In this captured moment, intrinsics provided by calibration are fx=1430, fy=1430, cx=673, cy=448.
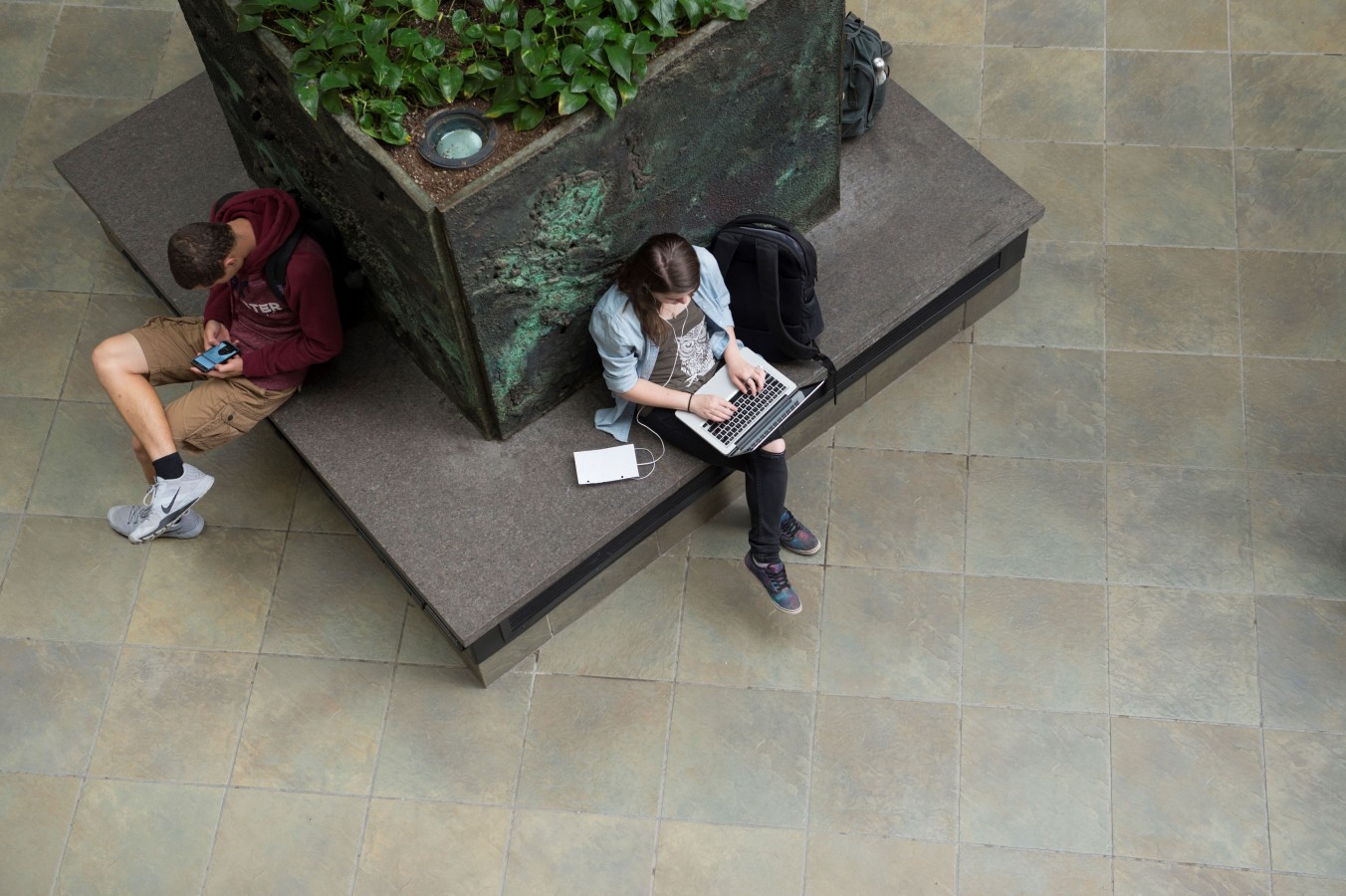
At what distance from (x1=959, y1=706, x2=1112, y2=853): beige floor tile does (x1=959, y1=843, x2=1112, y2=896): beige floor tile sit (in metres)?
0.03

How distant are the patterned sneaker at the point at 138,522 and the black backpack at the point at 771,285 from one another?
2.03 meters

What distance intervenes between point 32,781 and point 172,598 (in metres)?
0.74

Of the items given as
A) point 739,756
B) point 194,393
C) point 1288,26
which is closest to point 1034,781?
point 739,756

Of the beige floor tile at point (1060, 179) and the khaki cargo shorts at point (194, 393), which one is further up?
the khaki cargo shorts at point (194, 393)

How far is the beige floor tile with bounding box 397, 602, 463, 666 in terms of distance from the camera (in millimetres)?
4902

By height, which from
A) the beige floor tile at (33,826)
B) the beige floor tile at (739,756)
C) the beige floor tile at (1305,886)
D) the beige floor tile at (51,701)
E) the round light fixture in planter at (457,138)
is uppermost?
the round light fixture in planter at (457,138)

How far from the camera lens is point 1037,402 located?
17.1ft

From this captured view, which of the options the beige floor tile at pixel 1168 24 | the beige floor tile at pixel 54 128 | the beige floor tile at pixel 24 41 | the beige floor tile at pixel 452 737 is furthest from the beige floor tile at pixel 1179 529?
the beige floor tile at pixel 24 41

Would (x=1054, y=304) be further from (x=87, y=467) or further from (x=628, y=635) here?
(x=87, y=467)

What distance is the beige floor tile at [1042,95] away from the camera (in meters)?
5.76

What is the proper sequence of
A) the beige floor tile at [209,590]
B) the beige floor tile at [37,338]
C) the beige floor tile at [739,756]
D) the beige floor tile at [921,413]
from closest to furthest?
the beige floor tile at [739,756]
the beige floor tile at [209,590]
the beige floor tile at [921,413]
the beige floor tile at [37,338]

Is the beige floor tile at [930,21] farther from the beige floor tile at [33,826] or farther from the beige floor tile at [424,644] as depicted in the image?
the beige floor tile at [33,826]

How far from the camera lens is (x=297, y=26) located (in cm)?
403

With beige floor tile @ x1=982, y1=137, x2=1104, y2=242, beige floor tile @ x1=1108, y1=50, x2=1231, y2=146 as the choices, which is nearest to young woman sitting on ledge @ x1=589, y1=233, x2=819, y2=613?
beige floor tile @ x1=982, y1=137, x2=1104, y2=242
